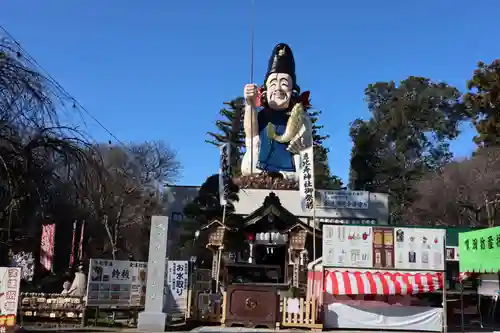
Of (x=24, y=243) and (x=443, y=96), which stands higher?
(x=443, y=96)

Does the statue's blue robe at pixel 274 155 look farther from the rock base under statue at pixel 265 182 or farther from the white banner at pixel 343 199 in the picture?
the white banner at pixel 343 199

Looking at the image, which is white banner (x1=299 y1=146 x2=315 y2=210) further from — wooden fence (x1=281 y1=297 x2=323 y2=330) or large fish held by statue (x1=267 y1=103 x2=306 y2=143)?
wooden fence (x1=281 y1=297 x2=323 y2=330)

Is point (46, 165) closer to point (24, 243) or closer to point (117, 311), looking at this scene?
point (117, 311)

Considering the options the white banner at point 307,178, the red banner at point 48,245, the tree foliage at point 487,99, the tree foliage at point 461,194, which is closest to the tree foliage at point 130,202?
the red banner at point 48,245

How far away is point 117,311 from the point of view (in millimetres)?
17000

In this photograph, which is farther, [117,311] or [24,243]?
[24,243]

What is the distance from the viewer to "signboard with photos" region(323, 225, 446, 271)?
15.7m

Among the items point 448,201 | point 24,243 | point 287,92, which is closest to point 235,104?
point 287,92

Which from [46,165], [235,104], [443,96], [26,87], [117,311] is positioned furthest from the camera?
[443,96]

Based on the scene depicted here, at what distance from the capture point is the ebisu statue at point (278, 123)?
34469 mm

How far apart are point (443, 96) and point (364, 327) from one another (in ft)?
166

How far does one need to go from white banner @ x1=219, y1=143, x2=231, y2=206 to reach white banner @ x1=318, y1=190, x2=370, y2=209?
691cm

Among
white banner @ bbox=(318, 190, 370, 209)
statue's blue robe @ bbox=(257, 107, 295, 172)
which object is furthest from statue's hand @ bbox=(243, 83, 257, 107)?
white banner @ bbox=(318, 190, 370, 209)

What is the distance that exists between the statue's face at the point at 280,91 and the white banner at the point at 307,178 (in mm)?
4404
